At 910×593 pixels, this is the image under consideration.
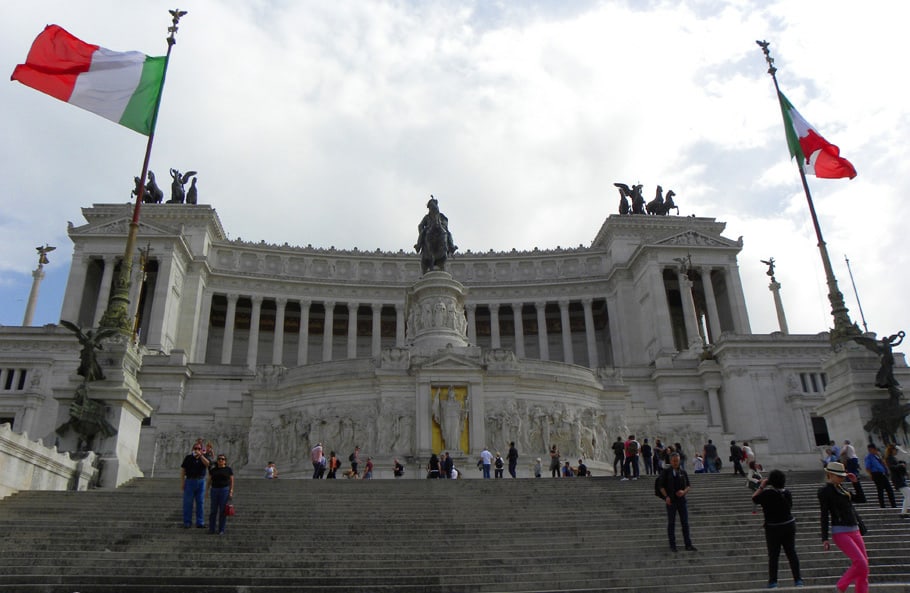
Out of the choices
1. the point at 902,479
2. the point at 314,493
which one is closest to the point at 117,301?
the point at 314,493

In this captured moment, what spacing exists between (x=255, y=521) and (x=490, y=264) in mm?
61835

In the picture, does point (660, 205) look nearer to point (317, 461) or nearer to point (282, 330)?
point (282, 330)

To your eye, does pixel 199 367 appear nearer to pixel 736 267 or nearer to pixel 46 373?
pixel 46 373

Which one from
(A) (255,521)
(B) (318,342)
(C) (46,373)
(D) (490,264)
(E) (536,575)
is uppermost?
(D) (490,264)

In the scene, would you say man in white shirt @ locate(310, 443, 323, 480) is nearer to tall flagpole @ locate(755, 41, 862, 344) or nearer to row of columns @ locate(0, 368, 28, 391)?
tall flagpole @ locate(755, 41, 862, 344)

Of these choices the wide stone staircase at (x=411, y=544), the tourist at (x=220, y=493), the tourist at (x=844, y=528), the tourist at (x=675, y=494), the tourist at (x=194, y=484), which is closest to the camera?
the tourist at (x=844, y=528)

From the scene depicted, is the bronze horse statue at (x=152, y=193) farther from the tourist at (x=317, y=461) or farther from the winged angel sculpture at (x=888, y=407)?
the winged angel sculpture at (x=888, y=407)

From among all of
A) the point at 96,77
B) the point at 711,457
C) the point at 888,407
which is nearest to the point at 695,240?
the point at 711,457

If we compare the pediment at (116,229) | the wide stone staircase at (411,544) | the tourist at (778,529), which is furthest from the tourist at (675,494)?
the pediment at (116,229)

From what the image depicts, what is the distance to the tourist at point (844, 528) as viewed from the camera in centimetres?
843

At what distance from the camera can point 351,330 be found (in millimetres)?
69000

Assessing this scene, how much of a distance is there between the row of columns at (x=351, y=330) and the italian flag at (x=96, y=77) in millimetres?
43891

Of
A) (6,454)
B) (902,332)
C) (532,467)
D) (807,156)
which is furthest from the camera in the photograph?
(532,467)

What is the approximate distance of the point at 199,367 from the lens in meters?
46.9
